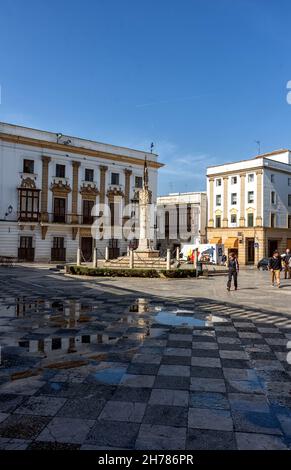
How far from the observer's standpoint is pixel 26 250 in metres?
37.7

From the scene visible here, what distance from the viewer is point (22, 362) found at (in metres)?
5.85

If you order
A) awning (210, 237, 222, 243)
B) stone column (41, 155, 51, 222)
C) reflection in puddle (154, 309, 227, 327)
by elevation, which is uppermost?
stone column (41, 155, 51, 222)

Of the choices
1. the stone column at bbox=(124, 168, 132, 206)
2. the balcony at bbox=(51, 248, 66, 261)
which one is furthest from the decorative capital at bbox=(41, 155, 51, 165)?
the stone column at bbox=(124, 168, 132, 206)

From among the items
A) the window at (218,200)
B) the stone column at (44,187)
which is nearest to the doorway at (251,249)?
the window at (218,200)

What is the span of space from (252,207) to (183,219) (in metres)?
13.0

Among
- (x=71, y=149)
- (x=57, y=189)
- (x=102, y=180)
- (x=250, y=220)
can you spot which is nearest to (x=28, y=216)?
(x=57, y=189)

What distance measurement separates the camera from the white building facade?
5712cm

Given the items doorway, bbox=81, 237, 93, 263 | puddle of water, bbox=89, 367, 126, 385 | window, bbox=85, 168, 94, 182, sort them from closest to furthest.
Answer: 1. puddle of water, bbox=89, 367, 126, 385
2. doorway, bbox=81, 237, 93, 263
3. window, bbox=85, 168, 94, 182

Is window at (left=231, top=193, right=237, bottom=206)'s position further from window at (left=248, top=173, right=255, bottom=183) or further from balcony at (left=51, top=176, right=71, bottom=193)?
balcony at (left=51, top=176, right=71, bottom=193)

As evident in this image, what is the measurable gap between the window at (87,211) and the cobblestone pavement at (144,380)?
32219mm

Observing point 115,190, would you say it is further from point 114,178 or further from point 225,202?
point 225,202

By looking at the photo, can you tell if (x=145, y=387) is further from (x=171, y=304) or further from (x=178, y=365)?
(x=171, y=304)

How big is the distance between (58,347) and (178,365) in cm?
220

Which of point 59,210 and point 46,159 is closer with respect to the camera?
point 46,159
